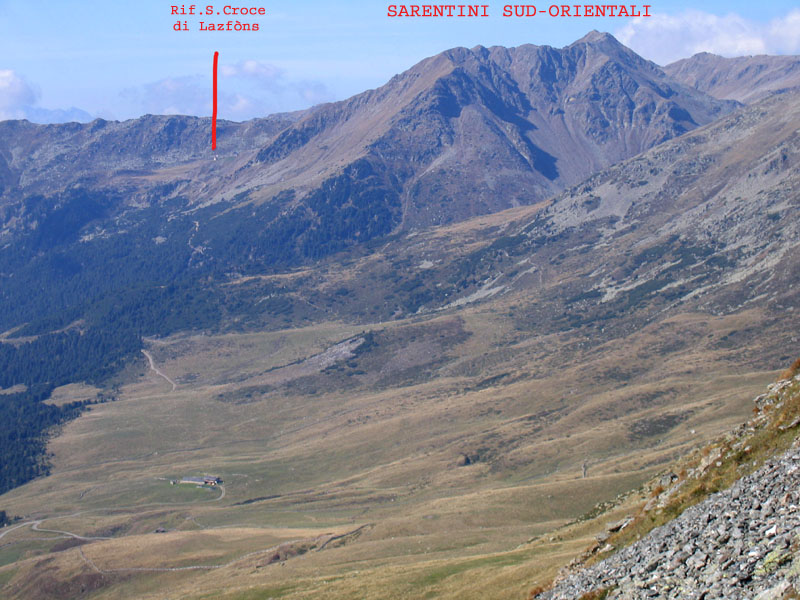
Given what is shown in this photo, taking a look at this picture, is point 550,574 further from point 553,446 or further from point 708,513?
point 553,446

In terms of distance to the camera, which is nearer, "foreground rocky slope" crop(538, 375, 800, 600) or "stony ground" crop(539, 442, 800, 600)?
"stony ground" crop(539, 442, 800, 600)

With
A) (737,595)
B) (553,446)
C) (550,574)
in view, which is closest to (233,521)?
(553,446)

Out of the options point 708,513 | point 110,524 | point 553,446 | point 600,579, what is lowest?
point 110,524

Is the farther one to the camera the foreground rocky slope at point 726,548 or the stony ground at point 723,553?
the foreground rocky slope at point 726,548
